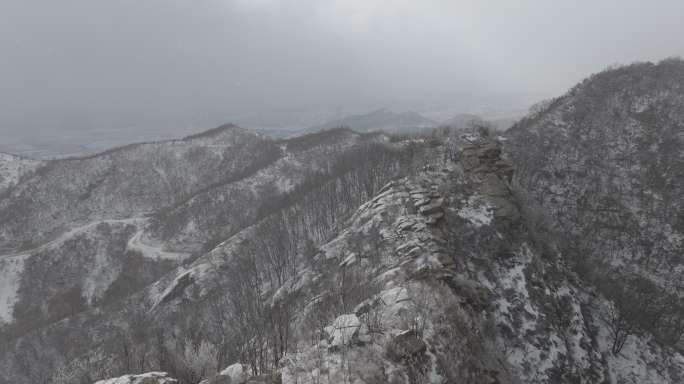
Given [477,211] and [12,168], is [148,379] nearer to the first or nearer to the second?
[477,211]

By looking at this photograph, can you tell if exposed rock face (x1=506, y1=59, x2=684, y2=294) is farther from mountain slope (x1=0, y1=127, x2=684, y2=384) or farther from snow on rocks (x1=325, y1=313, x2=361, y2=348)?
snow on rocks (x1=325, y1=313, x2=361, y2=348)

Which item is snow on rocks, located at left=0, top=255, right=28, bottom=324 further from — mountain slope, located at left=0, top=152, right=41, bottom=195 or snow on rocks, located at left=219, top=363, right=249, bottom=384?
snow on rocks, located at left=219, top=363, right=249, bottom=384

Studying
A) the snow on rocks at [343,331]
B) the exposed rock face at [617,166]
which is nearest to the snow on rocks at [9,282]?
the snow on rocks at [343,331]

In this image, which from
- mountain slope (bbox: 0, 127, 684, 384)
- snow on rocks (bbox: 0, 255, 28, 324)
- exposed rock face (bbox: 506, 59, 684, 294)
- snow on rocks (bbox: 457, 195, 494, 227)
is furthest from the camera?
snow on rocks (bbox: 0, 255, 28, 324)

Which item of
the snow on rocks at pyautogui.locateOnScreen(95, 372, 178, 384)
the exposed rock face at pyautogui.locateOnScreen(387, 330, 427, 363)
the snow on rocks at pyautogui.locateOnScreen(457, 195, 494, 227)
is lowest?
the snow on rocks at pyautogui.locateOnScreen(457, 195, 494, 227)

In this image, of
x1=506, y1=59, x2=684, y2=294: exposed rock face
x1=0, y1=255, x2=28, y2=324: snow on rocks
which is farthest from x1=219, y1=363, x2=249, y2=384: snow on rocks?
x1=0, y1=255, x2=28, y2=324: snow on rocks

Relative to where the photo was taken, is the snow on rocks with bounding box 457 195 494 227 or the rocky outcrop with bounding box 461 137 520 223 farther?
the rocky outcrop with bounding box 461 137 520 223

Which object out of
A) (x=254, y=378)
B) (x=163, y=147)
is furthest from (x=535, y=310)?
(x=163, y=147)

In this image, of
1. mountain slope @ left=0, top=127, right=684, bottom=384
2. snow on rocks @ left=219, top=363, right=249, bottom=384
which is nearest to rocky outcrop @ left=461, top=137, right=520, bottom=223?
mountain slope @ left=0, top=127, right=684, bottom=384

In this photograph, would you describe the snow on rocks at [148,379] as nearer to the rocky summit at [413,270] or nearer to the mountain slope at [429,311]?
the rocky summit at [413,270]

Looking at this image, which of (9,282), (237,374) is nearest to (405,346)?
(237,374)

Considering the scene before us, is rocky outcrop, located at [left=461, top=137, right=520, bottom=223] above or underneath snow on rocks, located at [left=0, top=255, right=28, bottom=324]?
above

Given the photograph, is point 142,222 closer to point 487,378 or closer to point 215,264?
point 215,264

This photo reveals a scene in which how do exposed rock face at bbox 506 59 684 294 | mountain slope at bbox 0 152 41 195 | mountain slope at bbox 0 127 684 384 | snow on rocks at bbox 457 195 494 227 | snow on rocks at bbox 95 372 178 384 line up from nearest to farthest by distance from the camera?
snow on rocks at bbox 95 372 178 384
mountain slope at bbox 0 127 684 384
snow on rocks at bbox 457 195 494 227
exposed rock face at bbox 506 59 684 294
mountain slope at bbox 0 152 41 195
